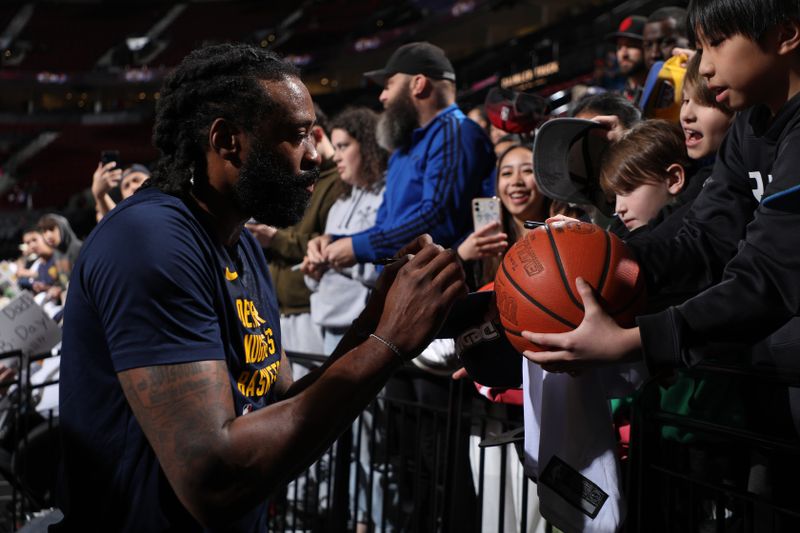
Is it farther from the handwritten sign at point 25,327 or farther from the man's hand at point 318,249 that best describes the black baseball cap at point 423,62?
the handwritten sign at point 25,327

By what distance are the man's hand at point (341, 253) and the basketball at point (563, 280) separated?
198cm

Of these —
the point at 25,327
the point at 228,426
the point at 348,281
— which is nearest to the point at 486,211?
the point at 348,281

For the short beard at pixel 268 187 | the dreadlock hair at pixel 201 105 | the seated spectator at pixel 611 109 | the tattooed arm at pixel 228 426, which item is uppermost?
the seated spectator at pixel 611 109

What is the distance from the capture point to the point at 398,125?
4098mm

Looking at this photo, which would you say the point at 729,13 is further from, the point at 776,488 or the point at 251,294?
the point at 251,294

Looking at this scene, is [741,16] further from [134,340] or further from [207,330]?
[134,340]

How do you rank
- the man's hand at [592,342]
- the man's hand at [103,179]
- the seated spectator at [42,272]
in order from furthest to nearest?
the seated spectator at [42,272] < the man's hand at [103,179] < the man's hand at [592,342]

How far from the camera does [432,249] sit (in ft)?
5.98

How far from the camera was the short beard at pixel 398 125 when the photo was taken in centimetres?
410

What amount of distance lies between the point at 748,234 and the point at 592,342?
38 cm

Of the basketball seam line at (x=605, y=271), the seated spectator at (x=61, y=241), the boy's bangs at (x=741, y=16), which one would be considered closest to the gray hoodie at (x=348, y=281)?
the basketball seam line at (x=605, y=271)

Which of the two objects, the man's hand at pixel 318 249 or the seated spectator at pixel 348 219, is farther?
the seated spectator at pixel 348 219

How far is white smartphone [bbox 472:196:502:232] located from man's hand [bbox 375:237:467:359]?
1518mm

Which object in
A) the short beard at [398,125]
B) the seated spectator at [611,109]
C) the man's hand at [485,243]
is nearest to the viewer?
the seated spectator at [611,109]
